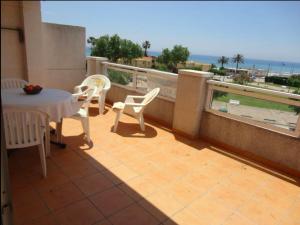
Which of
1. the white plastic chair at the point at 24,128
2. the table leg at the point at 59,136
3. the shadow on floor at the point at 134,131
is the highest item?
the white plastic chair at the point at 24,128

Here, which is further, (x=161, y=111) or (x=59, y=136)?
(x=161, y=111)

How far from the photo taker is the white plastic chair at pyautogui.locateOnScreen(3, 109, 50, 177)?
222cm

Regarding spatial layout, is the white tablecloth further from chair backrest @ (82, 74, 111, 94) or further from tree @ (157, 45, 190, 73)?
tree @ (157, 45, 190, 73)

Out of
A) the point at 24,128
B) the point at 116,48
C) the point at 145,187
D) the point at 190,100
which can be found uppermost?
the point at 116,48

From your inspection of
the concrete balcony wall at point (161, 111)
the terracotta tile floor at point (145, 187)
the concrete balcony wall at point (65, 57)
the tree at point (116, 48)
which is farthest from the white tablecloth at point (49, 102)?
the tree at point (116, 48)

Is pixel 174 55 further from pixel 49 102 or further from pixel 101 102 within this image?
pixel 49 102

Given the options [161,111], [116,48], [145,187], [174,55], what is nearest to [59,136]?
[145,187]

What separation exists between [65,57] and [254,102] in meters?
4.51

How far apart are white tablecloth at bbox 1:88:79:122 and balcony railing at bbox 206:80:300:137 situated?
7.44 feet

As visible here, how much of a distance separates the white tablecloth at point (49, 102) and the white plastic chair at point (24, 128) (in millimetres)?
146

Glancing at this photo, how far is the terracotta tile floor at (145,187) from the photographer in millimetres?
2088

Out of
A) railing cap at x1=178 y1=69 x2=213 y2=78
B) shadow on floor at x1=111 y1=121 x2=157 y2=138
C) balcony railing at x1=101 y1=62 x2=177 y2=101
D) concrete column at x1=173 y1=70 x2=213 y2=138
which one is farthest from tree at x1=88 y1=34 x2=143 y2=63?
railing cap at x1=178 y1=69 x2=213 y2=78

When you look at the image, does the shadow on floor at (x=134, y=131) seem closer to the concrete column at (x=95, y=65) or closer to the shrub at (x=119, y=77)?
the shrub at (x=119, y=77)

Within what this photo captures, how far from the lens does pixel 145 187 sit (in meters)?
2.52
